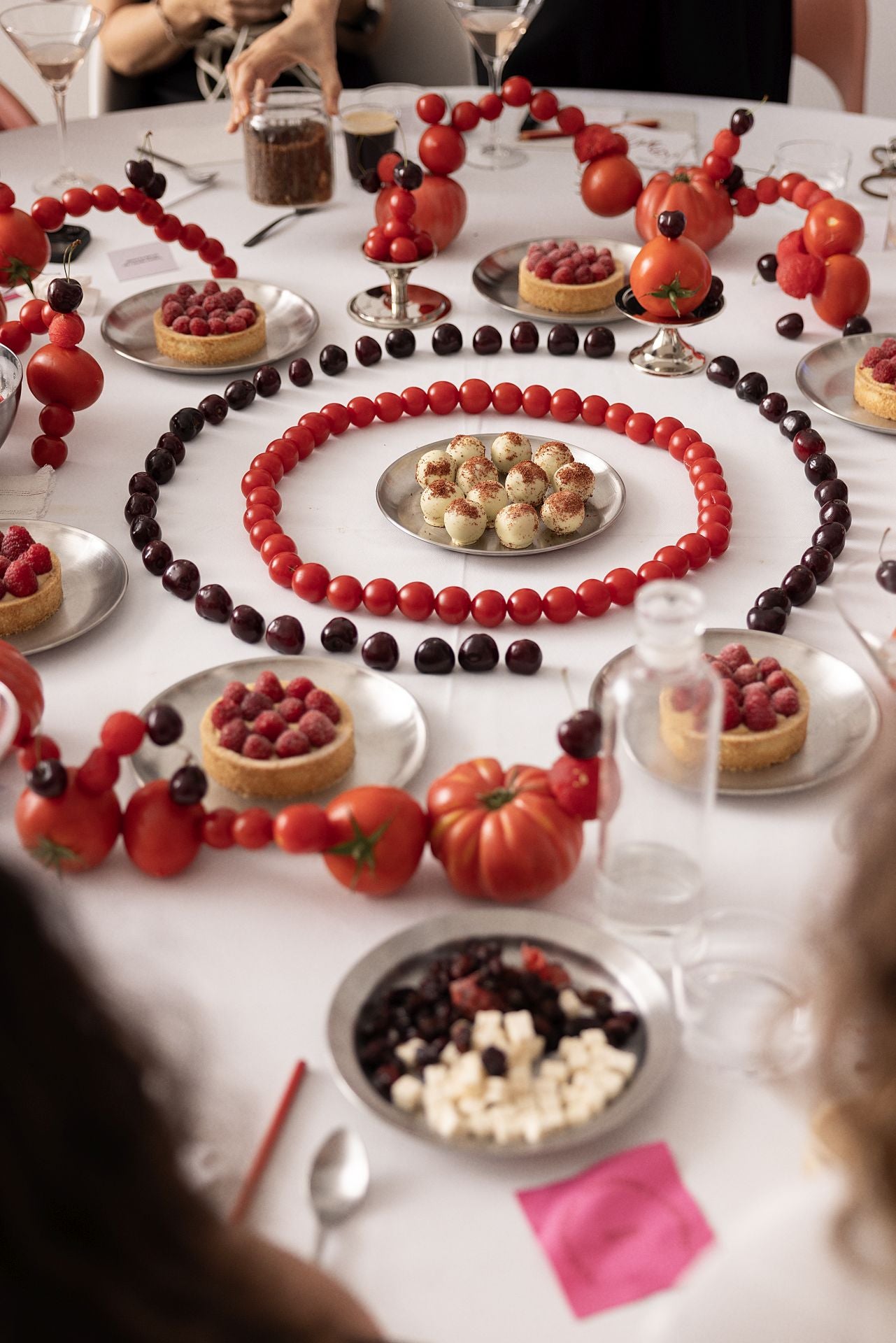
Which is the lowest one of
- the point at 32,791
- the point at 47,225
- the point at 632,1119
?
the point at 632,1119

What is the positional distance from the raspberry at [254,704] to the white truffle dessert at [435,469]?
62 centimetres

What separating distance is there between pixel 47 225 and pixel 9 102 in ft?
3.97

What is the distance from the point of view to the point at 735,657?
1606 millimetres

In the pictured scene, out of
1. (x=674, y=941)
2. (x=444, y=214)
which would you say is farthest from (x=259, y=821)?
(x=444, y=214)

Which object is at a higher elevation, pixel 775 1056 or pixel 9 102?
pixel 9 102

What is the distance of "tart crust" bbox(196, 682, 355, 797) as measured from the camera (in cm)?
150

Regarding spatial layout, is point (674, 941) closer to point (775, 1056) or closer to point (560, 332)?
point (775, 1056)

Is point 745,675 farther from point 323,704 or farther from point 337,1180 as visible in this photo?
point 337,1180

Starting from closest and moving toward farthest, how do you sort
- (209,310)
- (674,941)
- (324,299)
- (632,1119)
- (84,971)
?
(84,971) < (632,1119) < (674,941) < (209,310) < (324,299)

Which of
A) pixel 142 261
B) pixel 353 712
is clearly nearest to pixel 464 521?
pixel 353 712

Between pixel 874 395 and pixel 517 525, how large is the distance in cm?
74

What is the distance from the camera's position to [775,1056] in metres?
1.21

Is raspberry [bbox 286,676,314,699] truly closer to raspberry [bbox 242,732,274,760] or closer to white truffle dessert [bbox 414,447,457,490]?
raspberry [bbox 242,732,274,760]

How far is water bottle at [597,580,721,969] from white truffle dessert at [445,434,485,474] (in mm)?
758
